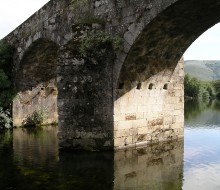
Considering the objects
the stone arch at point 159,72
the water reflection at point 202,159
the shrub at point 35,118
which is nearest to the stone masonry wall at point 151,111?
the stone arch at point 159,72

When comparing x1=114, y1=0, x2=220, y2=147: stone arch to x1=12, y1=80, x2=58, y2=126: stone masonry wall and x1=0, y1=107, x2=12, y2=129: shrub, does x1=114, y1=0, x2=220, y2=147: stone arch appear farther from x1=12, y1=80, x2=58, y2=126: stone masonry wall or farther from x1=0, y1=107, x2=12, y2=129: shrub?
x1=0, y1=107, x2=12, y2=129: shrub

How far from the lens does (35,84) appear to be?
1590 centimetres

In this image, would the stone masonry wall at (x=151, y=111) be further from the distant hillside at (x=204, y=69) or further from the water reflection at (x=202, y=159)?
the distant hillside at (x=204, y=69)

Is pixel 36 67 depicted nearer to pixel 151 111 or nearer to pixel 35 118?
pixel 35 118

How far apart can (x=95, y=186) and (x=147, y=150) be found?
139 inches

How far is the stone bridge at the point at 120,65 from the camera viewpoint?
8.40m

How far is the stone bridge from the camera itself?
840 centimetres

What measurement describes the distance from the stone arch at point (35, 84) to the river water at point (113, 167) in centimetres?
456

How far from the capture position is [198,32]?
9.49 m

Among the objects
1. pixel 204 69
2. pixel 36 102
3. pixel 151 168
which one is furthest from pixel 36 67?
pixel 204 69

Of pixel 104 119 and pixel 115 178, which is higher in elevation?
pixel 104 119

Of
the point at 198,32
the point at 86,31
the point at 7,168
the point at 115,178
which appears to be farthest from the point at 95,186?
the point at 198,32

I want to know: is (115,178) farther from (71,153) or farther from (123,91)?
(123,91)

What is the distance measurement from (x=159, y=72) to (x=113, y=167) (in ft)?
12.0
